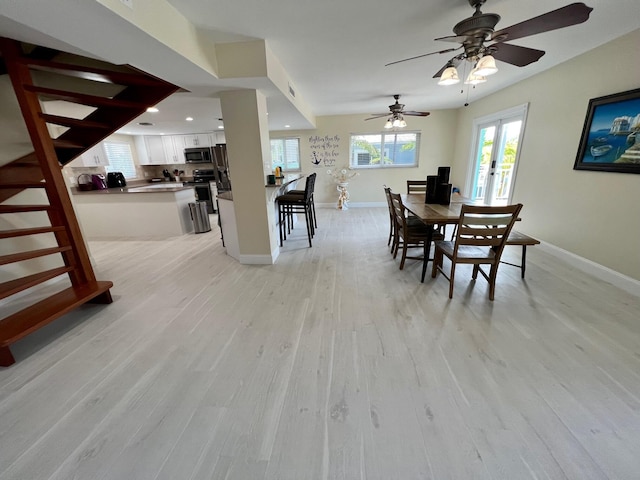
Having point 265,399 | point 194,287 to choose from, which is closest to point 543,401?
point 265,399

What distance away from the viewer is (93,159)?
17.0 feet

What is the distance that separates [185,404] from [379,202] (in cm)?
619

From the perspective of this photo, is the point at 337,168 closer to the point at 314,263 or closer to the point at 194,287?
the point at 314,263

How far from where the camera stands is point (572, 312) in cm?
217

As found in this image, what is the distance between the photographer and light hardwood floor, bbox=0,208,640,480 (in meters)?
1.16

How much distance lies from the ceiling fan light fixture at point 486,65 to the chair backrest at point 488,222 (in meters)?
1.01

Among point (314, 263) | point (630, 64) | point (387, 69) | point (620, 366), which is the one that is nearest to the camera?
point (620, 366)

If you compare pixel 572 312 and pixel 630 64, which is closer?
pixel 572 312

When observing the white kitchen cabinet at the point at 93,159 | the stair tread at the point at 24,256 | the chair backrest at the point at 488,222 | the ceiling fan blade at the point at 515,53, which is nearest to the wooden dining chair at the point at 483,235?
the chair backrest at the point at 488,222

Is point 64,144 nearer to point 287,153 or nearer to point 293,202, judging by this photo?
point 293,202

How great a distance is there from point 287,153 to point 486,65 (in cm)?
550

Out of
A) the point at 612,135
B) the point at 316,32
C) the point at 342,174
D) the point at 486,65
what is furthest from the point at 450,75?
the point at 342,174

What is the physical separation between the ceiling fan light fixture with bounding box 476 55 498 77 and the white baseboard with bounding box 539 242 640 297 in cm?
243

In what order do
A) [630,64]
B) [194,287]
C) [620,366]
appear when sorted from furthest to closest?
[194,287]
[630,64]
[620,366]
